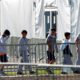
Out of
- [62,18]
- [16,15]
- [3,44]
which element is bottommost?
[3,44]

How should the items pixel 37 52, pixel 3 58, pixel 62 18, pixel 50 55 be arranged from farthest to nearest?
1. pixel 62 18
2. pixel 37 52
3. pixel 3 58
4. pixel 50 55

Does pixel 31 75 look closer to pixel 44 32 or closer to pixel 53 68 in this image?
pixel 53 68

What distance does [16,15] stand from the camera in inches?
1245

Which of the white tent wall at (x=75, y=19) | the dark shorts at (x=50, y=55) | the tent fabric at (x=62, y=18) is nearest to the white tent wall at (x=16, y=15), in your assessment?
the tent fabric at (x=62, y=18)

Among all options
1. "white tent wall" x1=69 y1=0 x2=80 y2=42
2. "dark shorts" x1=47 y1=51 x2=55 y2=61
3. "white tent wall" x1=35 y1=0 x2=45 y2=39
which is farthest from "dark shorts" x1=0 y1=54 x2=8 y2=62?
"white tent wall" x1=35 y1=0 x2=45 y2=39

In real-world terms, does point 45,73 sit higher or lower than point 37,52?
lower

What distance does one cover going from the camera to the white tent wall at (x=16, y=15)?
31.0 meters

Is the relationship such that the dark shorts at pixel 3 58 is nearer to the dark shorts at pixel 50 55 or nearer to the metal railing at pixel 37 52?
the metal railing at pixel 37 52

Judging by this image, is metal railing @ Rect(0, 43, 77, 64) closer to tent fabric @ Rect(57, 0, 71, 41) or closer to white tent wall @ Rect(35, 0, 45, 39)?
tent fabric @ Rect(57, 0, 71, 41)

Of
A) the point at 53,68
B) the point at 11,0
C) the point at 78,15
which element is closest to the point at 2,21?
the point at 11,0

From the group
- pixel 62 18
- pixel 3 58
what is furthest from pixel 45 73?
pixel 62 18

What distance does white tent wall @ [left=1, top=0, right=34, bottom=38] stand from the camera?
30980 millimetres

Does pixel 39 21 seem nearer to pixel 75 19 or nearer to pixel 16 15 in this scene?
pixel 16 15

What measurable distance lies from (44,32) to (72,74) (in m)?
12.7
